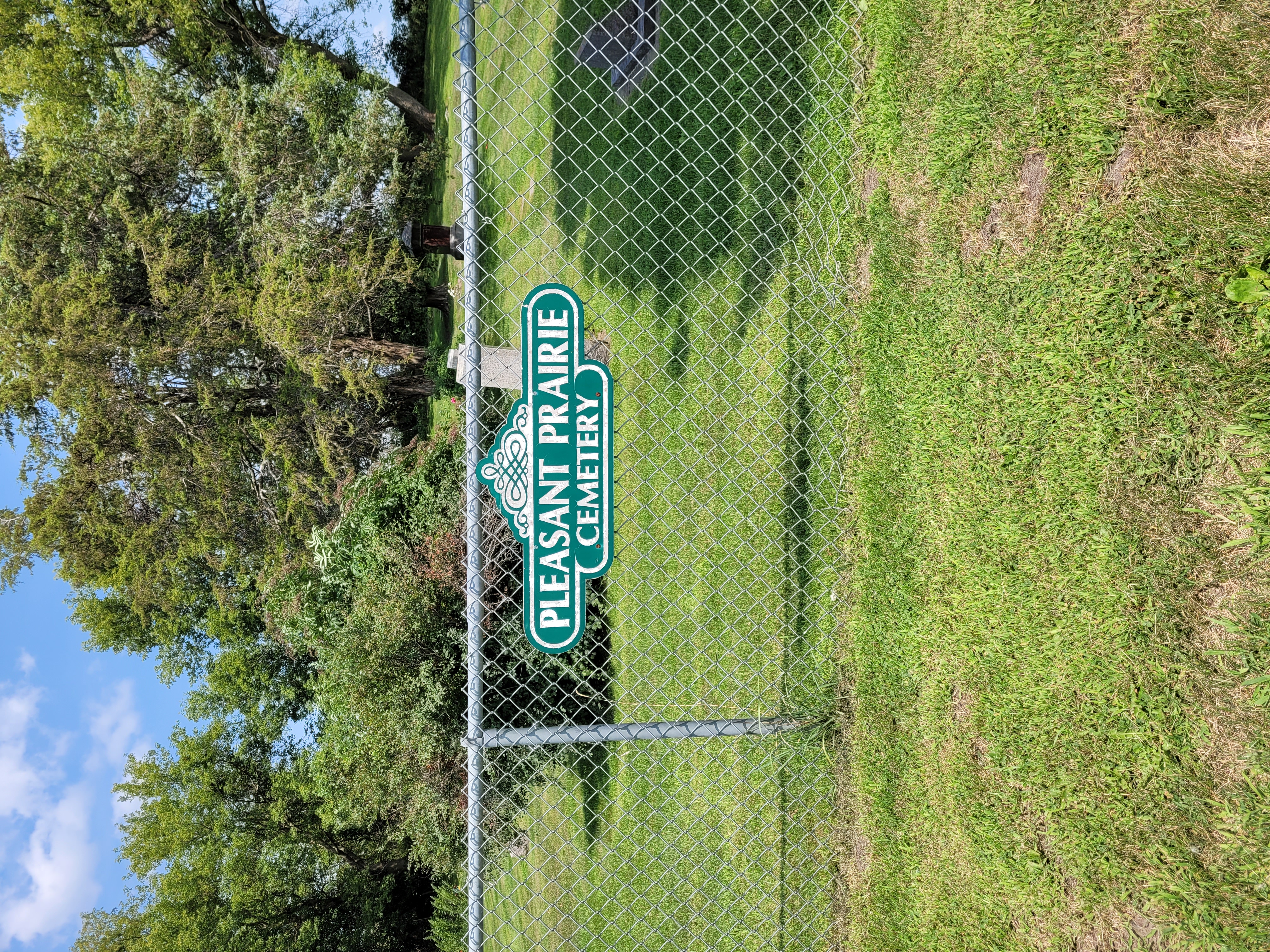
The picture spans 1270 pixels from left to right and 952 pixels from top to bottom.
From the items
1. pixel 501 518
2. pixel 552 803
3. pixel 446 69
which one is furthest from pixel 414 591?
pixel 446 69

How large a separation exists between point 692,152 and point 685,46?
2.46 ft

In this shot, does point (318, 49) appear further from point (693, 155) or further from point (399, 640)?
point (399, 640)

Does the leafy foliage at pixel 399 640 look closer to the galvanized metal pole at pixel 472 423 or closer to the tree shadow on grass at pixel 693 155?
the tree shadow on grass at pixel 693 155

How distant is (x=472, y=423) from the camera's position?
3.26 meters

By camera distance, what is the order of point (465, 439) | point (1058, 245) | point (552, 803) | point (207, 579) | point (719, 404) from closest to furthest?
point (1058, 245), point (465, 439), point (719, 404), point (552, 803), point (207, 579)

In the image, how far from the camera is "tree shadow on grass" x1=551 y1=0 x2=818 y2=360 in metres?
5.02

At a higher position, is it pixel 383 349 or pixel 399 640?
pixel 383 349

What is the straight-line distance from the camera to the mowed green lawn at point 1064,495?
246cm

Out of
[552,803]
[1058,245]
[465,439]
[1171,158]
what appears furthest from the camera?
[552,803]

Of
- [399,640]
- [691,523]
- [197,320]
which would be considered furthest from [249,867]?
[691,523]

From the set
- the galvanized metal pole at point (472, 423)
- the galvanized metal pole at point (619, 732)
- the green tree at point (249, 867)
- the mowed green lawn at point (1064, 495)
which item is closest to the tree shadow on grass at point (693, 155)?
the mowed green lawn at point (1064, 495)

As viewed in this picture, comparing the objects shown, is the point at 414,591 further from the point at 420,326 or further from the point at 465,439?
the point at 420,326

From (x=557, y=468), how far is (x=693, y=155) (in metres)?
3.42

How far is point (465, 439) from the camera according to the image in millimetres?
3293
